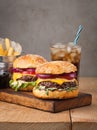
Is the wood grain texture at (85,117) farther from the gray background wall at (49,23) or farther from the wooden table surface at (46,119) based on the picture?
the gray background wall at (49,23)

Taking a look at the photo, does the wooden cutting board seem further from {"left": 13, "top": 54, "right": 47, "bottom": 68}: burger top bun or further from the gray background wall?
the gray background wall

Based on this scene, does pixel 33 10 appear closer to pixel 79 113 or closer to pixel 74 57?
pixel 74 57

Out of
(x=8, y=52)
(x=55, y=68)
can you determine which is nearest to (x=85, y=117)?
(x=55, y=68)

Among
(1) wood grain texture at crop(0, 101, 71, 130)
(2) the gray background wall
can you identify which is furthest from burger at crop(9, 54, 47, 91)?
(2) the gray background wall

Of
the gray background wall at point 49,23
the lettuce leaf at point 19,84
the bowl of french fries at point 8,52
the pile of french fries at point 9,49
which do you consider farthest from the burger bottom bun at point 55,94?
the gray background wall at point 49,23

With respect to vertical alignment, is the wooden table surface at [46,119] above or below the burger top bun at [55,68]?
below

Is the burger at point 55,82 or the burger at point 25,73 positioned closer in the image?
the burger at point 55,82
